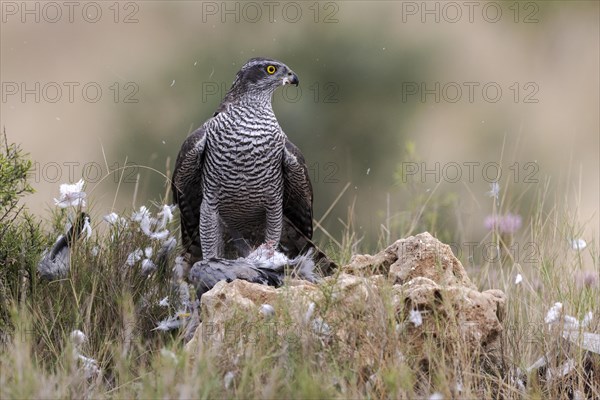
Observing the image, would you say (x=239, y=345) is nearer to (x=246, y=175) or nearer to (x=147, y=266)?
(x=147, y=266)

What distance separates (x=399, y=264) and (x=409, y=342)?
2.97 ft

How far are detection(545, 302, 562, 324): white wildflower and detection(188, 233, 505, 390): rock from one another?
273 mm

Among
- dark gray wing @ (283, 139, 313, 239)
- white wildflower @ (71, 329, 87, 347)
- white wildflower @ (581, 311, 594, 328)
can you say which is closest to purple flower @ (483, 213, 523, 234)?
dark gray wing @ (283, 139, 313, 239)

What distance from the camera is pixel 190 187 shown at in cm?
745

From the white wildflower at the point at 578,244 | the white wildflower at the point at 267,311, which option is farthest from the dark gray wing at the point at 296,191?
the white wildflower at the point at 267,311

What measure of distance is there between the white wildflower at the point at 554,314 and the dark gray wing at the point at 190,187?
105 inches

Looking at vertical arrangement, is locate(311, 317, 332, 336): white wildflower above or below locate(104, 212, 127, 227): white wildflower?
below

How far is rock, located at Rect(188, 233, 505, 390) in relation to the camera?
4.71m

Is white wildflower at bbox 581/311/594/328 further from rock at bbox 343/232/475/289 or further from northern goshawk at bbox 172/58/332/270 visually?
northern goshawk at bbox 172/58/332/270

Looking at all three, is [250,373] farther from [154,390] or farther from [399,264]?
[399,264]

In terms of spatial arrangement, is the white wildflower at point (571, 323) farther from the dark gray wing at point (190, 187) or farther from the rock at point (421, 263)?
the dark gray wing at point (190, 187)

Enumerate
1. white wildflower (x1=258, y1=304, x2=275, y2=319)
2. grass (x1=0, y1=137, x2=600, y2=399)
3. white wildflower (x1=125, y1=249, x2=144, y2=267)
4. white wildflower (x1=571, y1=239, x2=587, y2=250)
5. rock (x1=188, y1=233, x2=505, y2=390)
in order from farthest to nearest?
white wildflower (x1=571, y1=239, x2=587, y2=250) < white wildflower (x1=125, y1=249, x2=144, y2=267) < white wildflower (x1=258, y1=304, x2=275, y2=319) < rock (x1=188, y1=233, x2=505, y2=390) < grass (x1=0, y1=137, x2=600, y2=399)

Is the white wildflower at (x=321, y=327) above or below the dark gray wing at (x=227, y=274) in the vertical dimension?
above

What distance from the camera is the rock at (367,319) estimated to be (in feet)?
15.4
